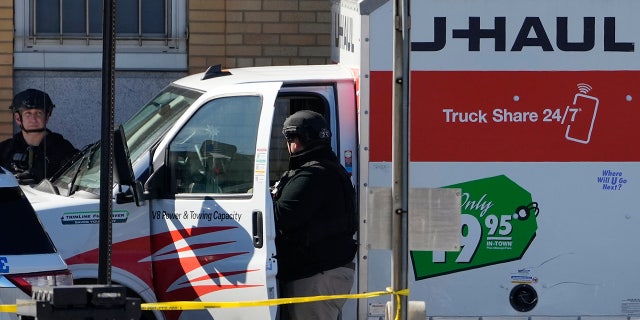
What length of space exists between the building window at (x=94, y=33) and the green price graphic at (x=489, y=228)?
14.9 ft

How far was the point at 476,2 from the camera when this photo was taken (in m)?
6.79

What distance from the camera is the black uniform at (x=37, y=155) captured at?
26.9 ft

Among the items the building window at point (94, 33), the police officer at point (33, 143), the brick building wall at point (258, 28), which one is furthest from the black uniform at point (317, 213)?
the building window at point (94, 33)

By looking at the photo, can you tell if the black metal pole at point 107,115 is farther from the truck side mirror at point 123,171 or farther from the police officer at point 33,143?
the police officer at point 33,143

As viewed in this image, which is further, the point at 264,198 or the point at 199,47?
the point at 199,47

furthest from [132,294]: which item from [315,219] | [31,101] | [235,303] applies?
[31,101]

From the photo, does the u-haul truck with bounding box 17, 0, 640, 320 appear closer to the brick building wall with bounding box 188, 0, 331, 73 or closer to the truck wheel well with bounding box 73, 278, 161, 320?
the truck wheel well with bounding box 73, 278, 161, 320

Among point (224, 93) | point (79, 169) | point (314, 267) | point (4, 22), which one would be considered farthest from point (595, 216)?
point (4, 22)

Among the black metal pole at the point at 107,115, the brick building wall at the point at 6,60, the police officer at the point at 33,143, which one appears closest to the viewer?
the black metal pole at the point at 107,115

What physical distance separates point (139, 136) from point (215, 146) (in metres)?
0.57

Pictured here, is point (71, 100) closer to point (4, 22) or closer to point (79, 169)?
point (4, 22)

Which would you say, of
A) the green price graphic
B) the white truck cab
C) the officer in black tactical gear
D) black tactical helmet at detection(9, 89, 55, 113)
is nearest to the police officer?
black tactical helmet at detection(9, 89, 55, 113)

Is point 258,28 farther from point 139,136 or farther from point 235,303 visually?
point 235,303

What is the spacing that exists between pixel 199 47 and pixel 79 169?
142 inches
